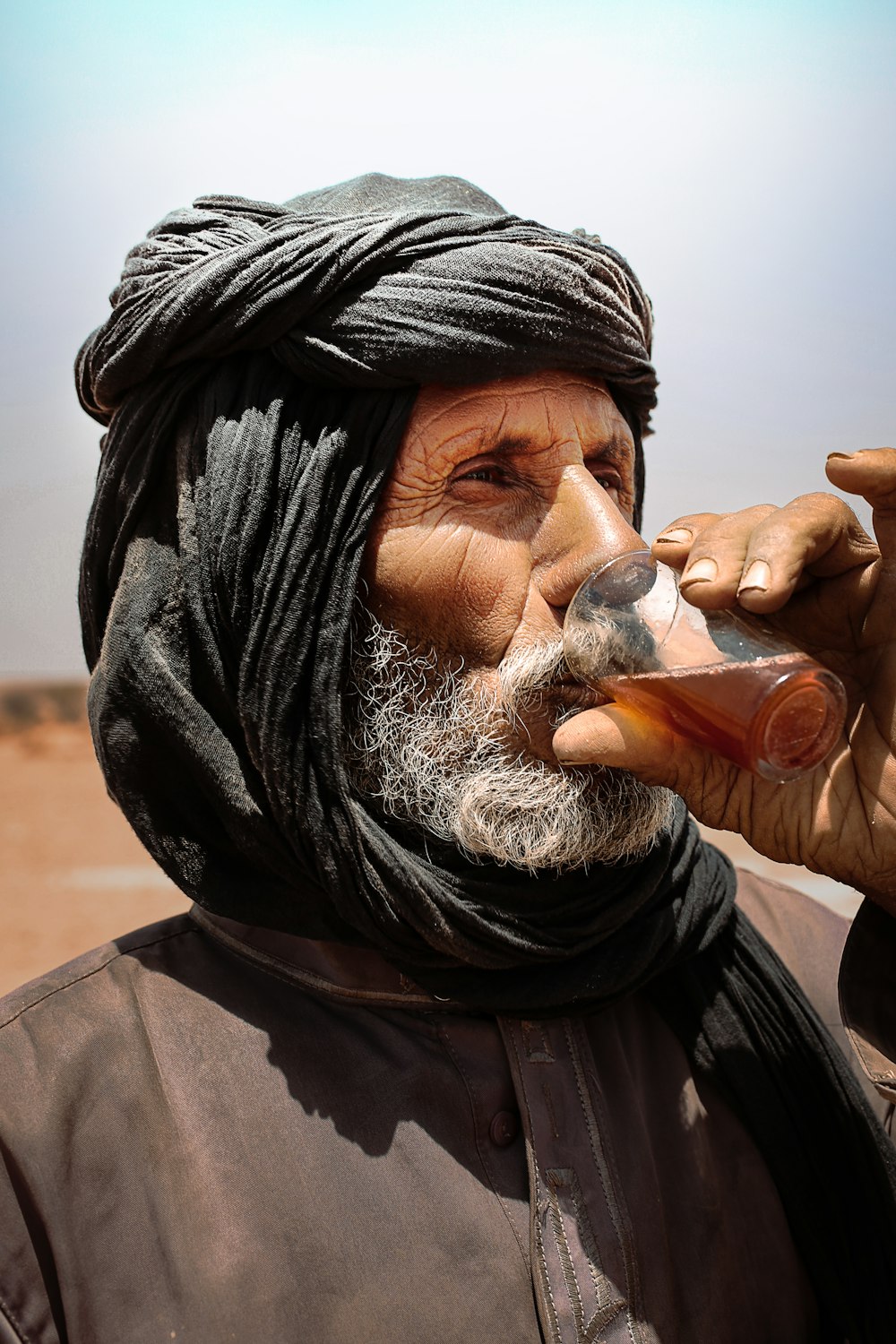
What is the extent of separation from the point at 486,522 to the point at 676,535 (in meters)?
0.57

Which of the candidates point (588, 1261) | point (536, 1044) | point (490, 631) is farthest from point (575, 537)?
point (588, 1261)

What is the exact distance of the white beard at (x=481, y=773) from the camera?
189cm

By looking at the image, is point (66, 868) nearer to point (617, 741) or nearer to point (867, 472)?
point (617, 741)

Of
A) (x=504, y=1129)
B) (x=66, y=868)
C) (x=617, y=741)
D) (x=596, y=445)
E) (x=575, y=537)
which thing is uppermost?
(x=596, y=445)

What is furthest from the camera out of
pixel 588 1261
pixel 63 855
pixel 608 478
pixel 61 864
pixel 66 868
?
pixel 63 855

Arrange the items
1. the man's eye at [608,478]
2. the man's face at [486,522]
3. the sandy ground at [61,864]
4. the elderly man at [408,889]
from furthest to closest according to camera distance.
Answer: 1. the sandy ground at [61,864]
2. the man's eye at [608,478]
3. the man's face at [486,522]
4. the elderly man at [408,889]

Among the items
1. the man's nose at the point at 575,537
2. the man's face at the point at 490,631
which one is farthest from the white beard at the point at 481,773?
the man's nose at the point at 575,537

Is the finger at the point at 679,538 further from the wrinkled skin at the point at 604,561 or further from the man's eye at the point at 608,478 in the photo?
the man's eye at the point at 608,478

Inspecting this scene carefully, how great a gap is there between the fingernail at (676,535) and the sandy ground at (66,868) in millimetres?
7645

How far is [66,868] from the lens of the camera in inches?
444

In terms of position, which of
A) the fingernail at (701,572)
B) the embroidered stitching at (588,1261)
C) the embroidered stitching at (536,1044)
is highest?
the fingernail at (701,572)

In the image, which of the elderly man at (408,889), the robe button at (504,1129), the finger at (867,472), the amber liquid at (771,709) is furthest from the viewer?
the robe button at (504,1129)

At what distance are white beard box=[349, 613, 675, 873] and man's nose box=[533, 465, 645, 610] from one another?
0.12 metres

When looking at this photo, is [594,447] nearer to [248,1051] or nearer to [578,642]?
[578,642]
